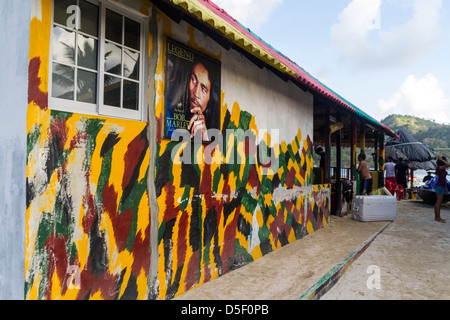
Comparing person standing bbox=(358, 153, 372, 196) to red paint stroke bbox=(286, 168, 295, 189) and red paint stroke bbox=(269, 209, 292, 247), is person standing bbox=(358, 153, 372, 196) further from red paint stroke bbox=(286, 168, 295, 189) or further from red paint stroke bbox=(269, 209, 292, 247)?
red paint stroke bbox=(269, 209, 292, 247)

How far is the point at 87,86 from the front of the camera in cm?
286

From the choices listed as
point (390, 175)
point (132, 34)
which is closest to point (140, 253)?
point (132, 34)

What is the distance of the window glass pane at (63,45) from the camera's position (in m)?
2.60

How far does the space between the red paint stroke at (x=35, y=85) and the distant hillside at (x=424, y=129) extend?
69.2 m

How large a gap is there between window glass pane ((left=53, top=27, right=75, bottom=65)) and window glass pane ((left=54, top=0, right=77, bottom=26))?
7 cm

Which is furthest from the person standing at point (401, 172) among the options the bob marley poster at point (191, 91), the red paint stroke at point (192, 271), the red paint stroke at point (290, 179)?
the red paint stroke at point (192, 271)

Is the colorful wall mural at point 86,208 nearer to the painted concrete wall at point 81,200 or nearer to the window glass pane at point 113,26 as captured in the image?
the painted concrete wall at point 81,200

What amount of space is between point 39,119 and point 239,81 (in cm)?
315

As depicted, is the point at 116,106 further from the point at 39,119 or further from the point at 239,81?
the point at 239,81

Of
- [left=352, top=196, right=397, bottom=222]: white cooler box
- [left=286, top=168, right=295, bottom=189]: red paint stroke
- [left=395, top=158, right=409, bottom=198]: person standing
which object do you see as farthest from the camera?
[left=395, top=158, right=409, bottom=198]: person standing

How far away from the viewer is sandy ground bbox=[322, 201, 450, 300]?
3873 millimetres

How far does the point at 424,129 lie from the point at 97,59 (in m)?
96.9

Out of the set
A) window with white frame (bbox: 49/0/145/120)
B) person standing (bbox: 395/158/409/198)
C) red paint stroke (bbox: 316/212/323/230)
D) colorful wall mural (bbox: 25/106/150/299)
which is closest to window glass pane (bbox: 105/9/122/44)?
window with white frame (bbox: 49/0/145/120)
